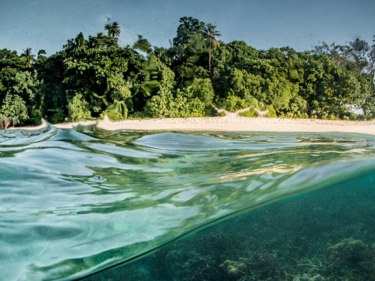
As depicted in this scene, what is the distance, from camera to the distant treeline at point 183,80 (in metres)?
15.5

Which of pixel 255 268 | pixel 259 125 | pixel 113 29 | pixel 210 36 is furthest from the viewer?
pixel 113 29

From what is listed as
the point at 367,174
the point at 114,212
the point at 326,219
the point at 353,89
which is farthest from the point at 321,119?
the point at 114,212

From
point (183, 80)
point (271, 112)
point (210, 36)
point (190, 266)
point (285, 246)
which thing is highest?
point (210, 36)

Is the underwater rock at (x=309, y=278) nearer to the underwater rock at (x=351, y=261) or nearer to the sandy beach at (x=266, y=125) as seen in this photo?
the underwater rock at (x=351, y=261)

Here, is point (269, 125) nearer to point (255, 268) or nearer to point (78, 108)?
point (255, 268)

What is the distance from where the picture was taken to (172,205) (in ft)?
14.0

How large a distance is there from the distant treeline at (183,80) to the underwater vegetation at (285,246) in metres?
5.81

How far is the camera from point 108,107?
20422 mm

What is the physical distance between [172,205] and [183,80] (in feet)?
59.3

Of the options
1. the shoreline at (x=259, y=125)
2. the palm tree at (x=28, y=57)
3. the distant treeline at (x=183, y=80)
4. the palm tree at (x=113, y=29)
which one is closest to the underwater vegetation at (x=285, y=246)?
the shoreline at (x=259, y=125)

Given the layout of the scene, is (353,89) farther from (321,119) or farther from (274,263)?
(274,263)

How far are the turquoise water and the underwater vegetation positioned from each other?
0.03 metres

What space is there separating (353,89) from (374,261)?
9.74 meters

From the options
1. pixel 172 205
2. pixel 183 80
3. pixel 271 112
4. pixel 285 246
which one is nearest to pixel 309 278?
pixel 285 246
